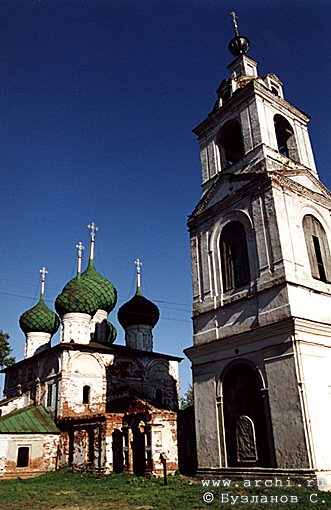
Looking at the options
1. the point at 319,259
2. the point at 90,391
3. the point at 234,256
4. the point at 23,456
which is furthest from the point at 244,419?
the point at 23,456

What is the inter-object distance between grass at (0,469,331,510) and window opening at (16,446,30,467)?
217 cm

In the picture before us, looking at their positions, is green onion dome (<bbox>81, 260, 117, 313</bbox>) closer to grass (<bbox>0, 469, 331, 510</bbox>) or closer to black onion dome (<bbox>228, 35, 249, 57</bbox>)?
grass (<bbox>0, 469, 331, 510</bbox>)

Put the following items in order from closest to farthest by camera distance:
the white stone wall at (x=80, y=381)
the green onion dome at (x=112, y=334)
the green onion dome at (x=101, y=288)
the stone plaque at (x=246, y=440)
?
the stone plaque at (x=246, y=440) → the white stone wall at (x=80, y=381) → the green onion dome at (x=101, y=288) → the green onion dome at (x=112, y=334)

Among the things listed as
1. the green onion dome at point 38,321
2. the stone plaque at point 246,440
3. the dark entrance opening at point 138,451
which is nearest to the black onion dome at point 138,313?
the green onion dome at point 38,321

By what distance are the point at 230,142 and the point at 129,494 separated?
13.2 m

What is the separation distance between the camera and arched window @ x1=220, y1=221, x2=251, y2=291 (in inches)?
552

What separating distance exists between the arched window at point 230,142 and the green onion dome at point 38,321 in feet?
47.8

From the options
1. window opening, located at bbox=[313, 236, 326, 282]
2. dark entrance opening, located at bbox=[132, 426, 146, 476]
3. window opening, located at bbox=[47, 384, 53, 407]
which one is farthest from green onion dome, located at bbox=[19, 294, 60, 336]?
window opening, located at bbox=[313, 236, 326, 282]

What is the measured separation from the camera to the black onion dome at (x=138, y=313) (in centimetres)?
2431

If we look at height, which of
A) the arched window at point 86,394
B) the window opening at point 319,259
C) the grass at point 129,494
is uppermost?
the window opening at point 319,259

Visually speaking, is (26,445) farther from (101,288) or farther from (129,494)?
(101,288)

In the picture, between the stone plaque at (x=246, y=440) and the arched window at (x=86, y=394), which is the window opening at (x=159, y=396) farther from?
the stone plaque at (x=246, y=440)

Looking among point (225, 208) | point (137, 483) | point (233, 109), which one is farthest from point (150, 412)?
point (233, 109)

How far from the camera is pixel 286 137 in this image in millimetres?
17094
